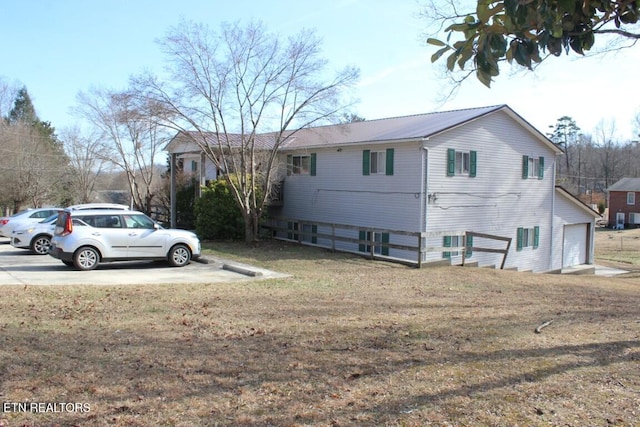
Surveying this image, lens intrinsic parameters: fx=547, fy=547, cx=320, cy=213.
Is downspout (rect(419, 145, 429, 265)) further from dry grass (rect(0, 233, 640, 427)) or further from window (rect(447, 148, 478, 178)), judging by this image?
dry grass (rect(0, 233, 640, 427))

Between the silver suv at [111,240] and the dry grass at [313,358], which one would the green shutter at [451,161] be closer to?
the silver suv at [111,240]

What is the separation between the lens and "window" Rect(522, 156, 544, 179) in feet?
82.7

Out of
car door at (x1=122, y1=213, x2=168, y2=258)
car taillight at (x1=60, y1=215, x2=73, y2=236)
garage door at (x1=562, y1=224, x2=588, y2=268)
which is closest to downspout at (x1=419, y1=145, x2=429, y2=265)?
car door at (x1=122, y1=213, x2=168, y2=258)

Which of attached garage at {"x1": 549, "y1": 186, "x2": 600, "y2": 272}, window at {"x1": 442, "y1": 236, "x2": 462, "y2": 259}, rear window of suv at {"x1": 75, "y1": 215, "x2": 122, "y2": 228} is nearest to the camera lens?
rear window of suv at {"x1": 75, "y1": 215, "x2": 122, "y2": 228}

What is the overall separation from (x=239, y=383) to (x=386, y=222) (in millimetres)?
16849

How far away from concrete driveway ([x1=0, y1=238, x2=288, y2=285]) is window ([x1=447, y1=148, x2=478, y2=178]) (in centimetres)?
1003

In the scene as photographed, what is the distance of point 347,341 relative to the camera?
6.79 metres

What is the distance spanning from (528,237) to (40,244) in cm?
2041

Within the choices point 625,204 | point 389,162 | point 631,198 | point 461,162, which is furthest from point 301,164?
point 625,204

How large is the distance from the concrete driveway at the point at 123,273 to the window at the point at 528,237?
15.0 m

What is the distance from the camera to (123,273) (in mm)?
13641

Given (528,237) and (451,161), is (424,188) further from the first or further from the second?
(528,237)

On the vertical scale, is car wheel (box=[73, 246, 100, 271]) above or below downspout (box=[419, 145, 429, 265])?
below

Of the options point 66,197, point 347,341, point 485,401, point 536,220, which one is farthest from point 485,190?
point 66,197
